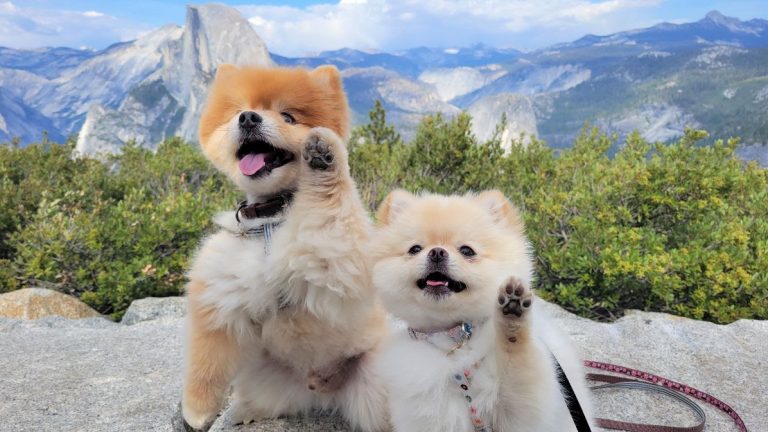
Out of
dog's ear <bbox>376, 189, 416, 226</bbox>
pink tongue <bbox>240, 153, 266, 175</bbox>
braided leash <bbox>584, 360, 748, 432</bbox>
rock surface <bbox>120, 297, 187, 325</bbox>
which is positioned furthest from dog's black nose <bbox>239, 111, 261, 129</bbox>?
rock surface <bbox>120, 297, 187, 325</bbox>

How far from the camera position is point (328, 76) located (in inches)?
114

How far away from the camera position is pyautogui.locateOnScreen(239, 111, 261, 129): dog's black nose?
2.57 m

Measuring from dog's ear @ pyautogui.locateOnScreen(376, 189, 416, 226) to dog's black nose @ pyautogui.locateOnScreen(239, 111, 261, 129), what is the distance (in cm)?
77

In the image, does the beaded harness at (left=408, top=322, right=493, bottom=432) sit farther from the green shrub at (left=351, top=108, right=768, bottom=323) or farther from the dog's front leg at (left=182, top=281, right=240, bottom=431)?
the green shrub at (left=351, top=108, right=768, bottom=323)

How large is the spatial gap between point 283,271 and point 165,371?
2.94 m

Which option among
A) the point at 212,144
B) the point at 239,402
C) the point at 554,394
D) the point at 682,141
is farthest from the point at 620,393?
the point at 682,141

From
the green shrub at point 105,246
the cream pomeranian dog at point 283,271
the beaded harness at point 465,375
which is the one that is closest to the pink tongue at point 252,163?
the cream pomeranian dog at point 283,271

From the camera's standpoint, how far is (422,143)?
10.7 m

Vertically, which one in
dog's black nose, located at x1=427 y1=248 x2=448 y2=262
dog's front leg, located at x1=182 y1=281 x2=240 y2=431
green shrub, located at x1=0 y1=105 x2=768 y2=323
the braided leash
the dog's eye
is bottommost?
green shrub, located at x1=0 y1=105 x2=768 y2=323

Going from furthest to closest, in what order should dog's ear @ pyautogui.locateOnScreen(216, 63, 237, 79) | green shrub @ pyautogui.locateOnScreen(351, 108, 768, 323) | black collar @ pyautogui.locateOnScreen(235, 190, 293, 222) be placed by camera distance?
1. green shrub @ pyautogui.locateOnScreen(351, 108, 768, 323)
2. dog's ear @ pyautogui.locateOnScreen(216, 63, 237, 79)
3. black collar @ pyautogui.locateOnScreen(235, 190, 293, 222)

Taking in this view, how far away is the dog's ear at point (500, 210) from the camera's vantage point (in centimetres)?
235

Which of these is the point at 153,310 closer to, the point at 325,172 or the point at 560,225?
the point at 325,172

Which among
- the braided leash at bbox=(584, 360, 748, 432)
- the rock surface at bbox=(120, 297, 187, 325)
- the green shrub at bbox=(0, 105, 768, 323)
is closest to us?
the braided leash at bbox=(584, 360, 748, 432)

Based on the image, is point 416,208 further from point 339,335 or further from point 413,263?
point 339,335
